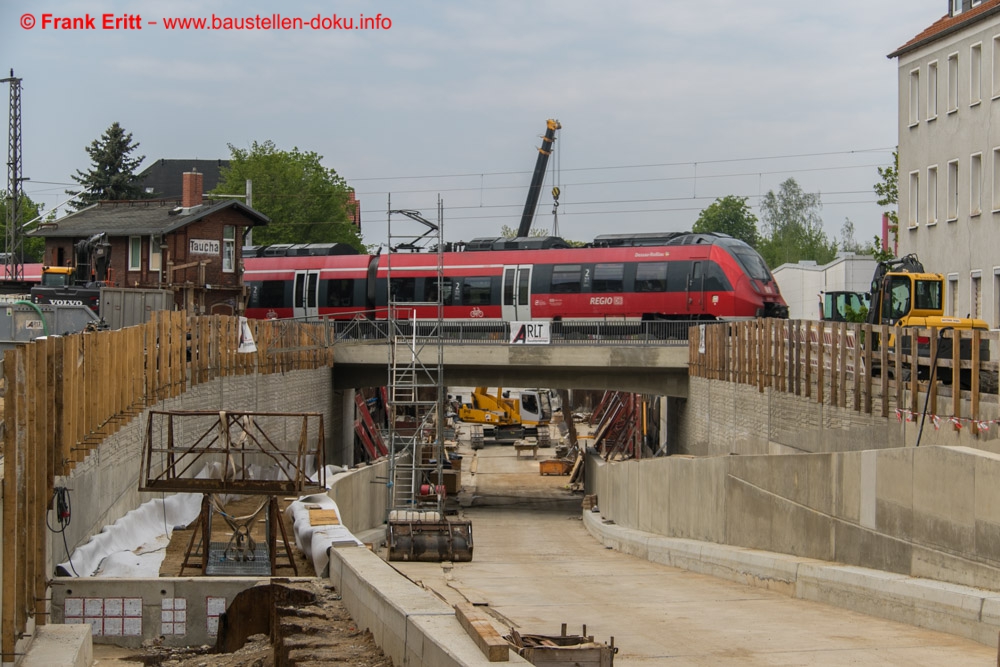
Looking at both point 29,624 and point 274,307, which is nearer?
point 29,624

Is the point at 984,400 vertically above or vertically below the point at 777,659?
A: above

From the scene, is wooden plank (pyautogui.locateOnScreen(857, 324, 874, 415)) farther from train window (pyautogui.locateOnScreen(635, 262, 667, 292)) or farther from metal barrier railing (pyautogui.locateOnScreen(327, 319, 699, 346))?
train window (pyautogui.locateOnScreen(635, 262, 667, 292))

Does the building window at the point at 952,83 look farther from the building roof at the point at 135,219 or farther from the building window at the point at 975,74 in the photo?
the building roof at the point at 135,219

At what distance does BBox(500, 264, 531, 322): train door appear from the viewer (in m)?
45.0

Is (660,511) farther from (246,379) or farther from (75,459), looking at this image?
(75,459)

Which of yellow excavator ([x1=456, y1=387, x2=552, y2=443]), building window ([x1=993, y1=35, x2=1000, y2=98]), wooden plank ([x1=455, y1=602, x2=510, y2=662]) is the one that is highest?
building window ([x1=993, y1=35, x2=1000, y2=98])

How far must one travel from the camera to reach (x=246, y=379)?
29.9 m

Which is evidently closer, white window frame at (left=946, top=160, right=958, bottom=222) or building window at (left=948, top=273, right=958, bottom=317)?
building window at (left=948, top=273, right=958, bottom=317)

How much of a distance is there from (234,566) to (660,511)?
573 inches

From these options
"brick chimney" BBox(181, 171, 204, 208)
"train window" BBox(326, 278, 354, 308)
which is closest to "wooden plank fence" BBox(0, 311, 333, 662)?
"train window" BBox(326, 278, 354, 308)

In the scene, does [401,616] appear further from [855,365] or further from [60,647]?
[855,365]

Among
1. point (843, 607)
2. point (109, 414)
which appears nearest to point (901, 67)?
point (843, 607)

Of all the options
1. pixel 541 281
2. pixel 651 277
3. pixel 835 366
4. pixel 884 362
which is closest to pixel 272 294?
pixel 541 281

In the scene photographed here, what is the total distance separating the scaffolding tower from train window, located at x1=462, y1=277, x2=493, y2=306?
90 cm
